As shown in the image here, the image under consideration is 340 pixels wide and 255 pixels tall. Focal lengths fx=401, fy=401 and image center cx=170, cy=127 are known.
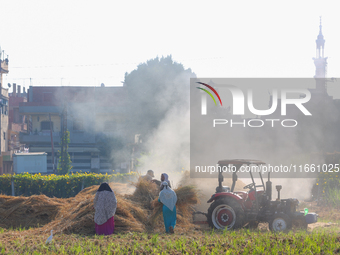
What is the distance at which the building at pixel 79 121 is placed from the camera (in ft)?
172

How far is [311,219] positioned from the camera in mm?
11500

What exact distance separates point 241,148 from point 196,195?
1170 inches

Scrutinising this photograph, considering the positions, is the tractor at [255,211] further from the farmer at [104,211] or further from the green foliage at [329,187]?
the green foliage at [329,187]

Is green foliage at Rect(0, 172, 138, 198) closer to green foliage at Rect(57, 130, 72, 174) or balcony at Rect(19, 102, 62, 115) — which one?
green foliage at Rect(57, 130, 72, 174)

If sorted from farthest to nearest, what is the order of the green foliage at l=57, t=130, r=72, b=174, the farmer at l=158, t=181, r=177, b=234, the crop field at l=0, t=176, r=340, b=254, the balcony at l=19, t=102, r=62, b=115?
the balcony at l=19, t=102, r=62, b=115 < the green foliage at l=57, t=130, r=72, b=174 < the farmer at l=158, t=181, r=177, b=234 < the crop field at l=0, t=176, r=340, b=254

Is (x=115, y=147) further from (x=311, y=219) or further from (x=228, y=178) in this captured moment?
(x=311, y=219)

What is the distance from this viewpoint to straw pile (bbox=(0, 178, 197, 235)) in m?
11.4

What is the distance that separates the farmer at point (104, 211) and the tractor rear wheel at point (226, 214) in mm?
3038

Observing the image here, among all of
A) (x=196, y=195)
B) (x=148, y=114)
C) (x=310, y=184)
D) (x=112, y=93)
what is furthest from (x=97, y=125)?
(x=196, y=195)

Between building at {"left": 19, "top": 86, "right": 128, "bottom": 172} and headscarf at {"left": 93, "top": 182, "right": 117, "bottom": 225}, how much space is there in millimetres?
38434

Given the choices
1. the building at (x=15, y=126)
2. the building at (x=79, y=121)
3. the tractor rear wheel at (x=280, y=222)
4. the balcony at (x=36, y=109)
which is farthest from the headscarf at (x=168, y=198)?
the building at (x=15, y=126)

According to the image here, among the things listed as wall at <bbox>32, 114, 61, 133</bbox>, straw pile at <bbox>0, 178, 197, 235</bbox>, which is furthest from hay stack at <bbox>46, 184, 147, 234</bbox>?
wall at <bbox>32, 114, 61, 133</bbox>

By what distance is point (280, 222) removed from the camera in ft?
37.7

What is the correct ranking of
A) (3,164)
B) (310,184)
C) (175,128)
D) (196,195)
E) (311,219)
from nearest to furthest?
(311,219)
(196,195)
(310,184)
(175,128)
(3,164)
